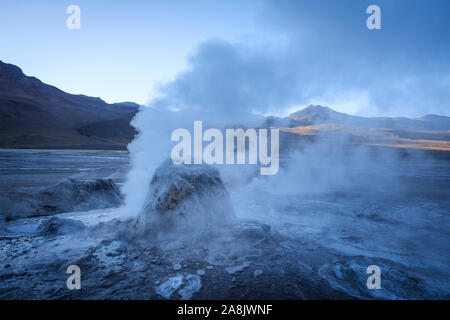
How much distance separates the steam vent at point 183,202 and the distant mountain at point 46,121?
140 ft

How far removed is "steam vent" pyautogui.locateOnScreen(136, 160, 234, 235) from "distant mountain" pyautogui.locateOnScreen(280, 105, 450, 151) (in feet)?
61.6

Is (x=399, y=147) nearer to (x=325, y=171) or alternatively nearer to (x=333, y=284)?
(x=325, y=171)

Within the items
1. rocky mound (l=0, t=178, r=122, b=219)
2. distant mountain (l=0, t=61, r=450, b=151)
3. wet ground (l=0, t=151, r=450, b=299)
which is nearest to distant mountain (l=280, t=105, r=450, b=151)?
distant mountain (l=0, t=61, r=450, b=151)

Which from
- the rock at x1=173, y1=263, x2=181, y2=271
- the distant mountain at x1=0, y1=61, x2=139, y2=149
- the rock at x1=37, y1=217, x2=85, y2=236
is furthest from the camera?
the distant mountain at x1=0, y1=61, x2=139, y2=149

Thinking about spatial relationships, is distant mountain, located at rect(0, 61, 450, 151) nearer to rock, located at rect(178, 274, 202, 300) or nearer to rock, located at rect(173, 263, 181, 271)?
rock, located at rect(173, 263, 181, 271)

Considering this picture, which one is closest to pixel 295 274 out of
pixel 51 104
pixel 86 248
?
pixel 86 248

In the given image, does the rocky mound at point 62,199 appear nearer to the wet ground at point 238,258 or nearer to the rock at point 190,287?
the wet ground at point 238,258

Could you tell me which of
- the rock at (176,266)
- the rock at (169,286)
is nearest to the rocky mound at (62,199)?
the rock at (176,266)

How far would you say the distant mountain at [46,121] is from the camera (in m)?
44.0

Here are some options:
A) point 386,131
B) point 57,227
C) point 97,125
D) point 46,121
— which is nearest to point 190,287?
point 57,227

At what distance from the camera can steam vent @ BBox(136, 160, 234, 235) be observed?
202 inches

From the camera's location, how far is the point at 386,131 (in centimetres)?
3136

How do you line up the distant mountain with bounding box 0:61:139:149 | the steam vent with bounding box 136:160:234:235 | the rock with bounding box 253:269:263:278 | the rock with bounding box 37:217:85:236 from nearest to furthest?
the rock with bounding box 253:269:263:278 < the steam vent with bounding box 136:160:234:235 < the rock with bounding box 37:217:85:236 < the distant mountain with bounding box 0:61:139:149
